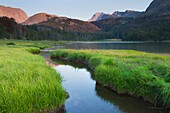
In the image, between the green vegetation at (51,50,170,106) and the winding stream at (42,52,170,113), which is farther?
the winding stream at (42,52,170,113)

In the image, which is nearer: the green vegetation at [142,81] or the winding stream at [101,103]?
the green vegetation at [142,81]

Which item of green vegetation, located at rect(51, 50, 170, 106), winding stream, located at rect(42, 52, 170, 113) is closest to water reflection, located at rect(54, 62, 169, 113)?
winding stream, located at rect(42, 52, 170, 113)

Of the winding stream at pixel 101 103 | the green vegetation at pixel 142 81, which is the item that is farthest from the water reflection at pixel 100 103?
the green vegetation at pixel 142 81

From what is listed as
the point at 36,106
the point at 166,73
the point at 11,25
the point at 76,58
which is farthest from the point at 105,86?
A: the point at 11,25

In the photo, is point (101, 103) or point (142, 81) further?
point (101, 103)

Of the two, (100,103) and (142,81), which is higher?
(142,81)

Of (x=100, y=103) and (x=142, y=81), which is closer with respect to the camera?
(x=142, y=81)

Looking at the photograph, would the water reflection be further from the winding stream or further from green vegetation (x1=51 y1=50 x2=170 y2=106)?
green vegetation (x1=51 y1=50 x2=170 y2=106)

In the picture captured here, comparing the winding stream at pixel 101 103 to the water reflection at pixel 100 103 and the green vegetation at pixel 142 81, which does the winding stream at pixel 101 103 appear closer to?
the water reflection at pixel 100 103

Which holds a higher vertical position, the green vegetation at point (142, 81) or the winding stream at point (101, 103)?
the green vegetation at point (142, 81)

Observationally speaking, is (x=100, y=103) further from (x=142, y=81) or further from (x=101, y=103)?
(x=142, y=81)

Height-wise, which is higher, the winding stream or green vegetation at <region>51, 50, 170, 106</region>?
green vegetation at <region>51, 50, 170, 106</region>

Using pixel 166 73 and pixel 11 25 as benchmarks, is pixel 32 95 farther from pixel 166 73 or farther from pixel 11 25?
pixel 11 25

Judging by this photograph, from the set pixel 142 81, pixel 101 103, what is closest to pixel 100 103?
pixel 101 103
